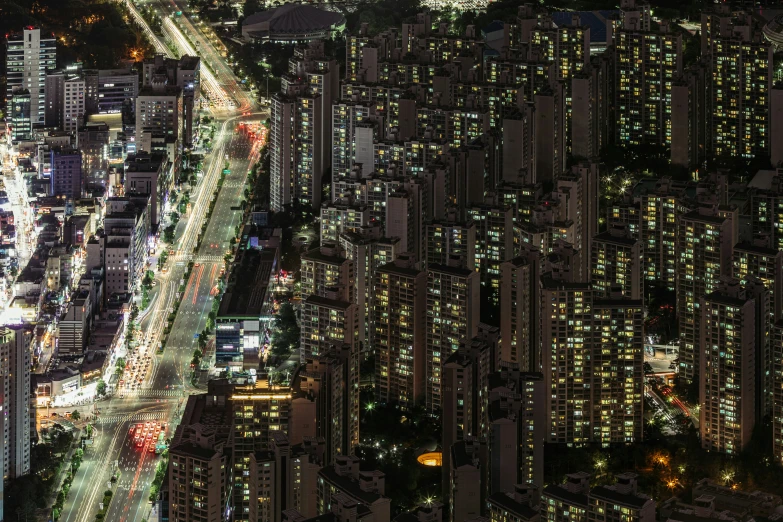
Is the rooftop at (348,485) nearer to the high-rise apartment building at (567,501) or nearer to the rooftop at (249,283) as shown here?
the high-rise apartment building at (567,501)

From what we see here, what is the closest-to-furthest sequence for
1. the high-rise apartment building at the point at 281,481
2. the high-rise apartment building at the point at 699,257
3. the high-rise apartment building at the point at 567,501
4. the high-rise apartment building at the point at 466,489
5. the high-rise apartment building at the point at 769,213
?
the high-rise apartment building at the point at 567,501
the high-rise apartment building at the point at 281,481
the high-rise apartment building at the point at 466,489
the high-rise apartment building at the point at 699,257
the high-rise apartment building at the point at 769,213

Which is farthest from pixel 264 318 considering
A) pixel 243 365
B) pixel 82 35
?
pixel 82 35

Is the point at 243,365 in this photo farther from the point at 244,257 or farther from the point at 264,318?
the point at 244,257

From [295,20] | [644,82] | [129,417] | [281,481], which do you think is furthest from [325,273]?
[295,20]

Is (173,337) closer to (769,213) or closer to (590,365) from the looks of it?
(590,365)

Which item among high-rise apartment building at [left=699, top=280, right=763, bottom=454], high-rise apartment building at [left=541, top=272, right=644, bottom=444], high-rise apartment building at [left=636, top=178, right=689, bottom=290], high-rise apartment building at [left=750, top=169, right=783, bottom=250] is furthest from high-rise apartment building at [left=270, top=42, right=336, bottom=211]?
high-rise apartment building at [left=699, top=280, right=763, bottom=454]

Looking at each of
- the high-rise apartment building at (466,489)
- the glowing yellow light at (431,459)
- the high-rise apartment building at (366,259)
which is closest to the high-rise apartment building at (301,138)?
the high-rise apartment building at (366,259)
